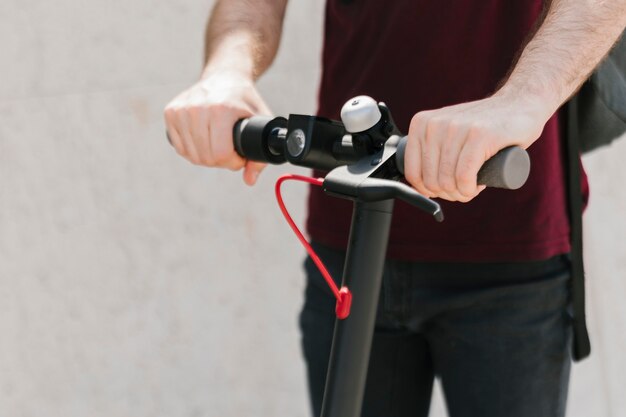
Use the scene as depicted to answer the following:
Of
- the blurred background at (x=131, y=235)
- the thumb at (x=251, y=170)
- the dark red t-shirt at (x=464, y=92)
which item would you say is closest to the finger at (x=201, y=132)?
the thumb at (x=251, y=170)

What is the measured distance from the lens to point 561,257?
1391mm

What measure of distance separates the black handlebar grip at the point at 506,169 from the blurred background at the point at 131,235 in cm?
169

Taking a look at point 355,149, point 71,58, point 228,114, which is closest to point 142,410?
point 71,58

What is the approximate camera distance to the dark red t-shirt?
1333mm

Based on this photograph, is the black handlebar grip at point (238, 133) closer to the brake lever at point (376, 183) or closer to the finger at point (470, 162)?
the brake lever at point (376, 183)

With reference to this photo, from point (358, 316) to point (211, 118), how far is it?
0.40 meters

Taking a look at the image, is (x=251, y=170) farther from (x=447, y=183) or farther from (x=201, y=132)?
(x=447, y=183)

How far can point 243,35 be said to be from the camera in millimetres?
1477

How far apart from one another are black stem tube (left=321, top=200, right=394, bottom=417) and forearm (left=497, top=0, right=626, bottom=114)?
225mm

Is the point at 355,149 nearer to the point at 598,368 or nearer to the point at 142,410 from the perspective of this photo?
the point at 142,410

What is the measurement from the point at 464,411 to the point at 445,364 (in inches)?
3.3

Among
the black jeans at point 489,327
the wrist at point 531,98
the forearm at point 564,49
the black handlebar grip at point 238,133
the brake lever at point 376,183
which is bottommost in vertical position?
the black jeans at point 489,327

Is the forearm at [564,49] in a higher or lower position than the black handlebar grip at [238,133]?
→ higher

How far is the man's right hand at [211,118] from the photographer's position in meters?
1.23
